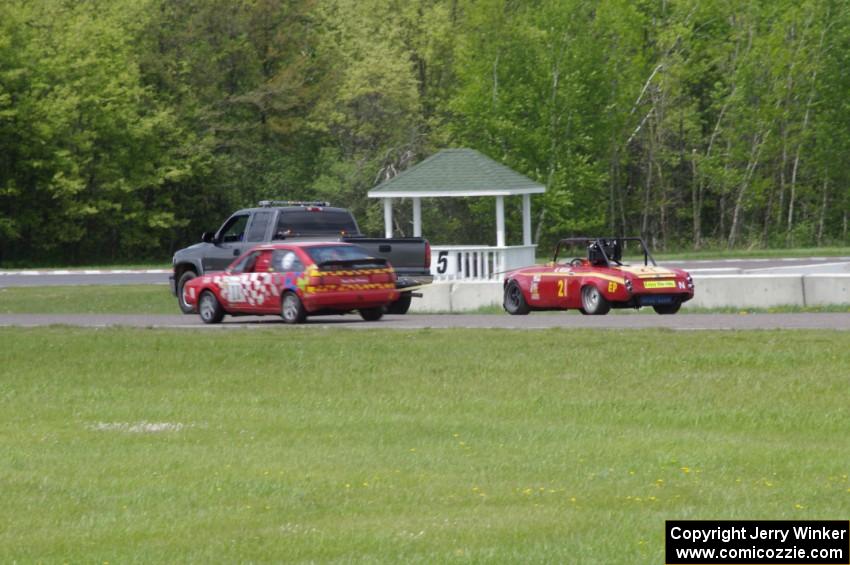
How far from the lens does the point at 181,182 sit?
70312 mm

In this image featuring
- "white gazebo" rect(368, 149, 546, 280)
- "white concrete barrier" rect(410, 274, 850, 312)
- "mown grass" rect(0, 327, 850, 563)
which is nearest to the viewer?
"mown grass" rect(0, 327, 850, 563)

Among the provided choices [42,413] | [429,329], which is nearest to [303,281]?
[429,329]

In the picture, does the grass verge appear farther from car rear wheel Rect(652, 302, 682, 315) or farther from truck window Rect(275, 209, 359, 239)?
car rear wheel Rect(652, 302, 682, 315)

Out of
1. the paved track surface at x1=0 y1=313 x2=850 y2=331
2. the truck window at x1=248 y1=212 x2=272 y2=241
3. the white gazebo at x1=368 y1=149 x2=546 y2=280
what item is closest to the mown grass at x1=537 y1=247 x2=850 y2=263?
the white gazebo at x1=368 y1=149 x2=546 y2=280

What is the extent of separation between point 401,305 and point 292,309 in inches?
149

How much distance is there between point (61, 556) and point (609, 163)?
2323 inches

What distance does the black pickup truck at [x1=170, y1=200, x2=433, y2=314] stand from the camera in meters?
30.2

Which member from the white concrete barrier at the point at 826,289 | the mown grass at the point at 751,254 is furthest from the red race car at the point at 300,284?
the mown grass at the point at 751,254

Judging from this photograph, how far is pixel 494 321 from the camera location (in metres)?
26.4

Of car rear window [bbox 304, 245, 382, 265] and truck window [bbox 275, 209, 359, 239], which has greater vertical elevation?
truck window [bbox 275, 209, 359, 239]

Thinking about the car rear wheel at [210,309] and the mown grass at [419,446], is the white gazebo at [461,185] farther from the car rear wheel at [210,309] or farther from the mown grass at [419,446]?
the mown grass at [419,446]

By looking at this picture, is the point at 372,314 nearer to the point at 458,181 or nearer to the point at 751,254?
the point at 458,181

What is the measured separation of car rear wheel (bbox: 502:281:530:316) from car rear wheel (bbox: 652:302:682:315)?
246 cm

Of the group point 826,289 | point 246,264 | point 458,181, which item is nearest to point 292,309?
point 246,264
